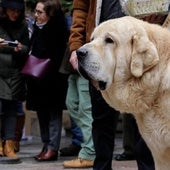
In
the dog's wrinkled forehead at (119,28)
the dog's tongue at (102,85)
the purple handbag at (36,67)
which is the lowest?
the purple handbag at (36,67)

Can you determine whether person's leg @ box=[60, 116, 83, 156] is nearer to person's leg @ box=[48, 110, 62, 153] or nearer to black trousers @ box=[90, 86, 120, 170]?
person's leg @ box=[48, 110, 62, 153]

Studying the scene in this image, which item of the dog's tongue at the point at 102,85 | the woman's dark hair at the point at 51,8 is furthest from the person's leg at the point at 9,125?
the dog's tongue at the point at 102,85

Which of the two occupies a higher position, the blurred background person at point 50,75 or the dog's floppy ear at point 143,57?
the dog's floppy ear at point 143,57

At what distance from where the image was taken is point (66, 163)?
24.0ft

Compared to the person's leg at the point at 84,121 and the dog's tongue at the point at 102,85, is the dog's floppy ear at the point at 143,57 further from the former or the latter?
the person's leg at the point at 84,121

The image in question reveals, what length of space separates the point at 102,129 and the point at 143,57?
154cm

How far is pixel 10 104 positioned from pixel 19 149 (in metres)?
1.05

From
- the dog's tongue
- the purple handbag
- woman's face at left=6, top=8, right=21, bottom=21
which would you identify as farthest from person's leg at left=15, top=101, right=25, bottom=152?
the dog's tongue

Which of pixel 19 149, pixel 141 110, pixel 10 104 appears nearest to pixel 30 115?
pixel 19 149

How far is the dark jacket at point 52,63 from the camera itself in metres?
7.64

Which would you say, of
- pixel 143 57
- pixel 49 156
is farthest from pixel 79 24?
pixel 49 156

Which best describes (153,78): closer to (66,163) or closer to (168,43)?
(168,43)

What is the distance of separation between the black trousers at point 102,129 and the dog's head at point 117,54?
4.03ft

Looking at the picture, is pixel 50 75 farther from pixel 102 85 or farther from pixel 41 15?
pixel 102 85
